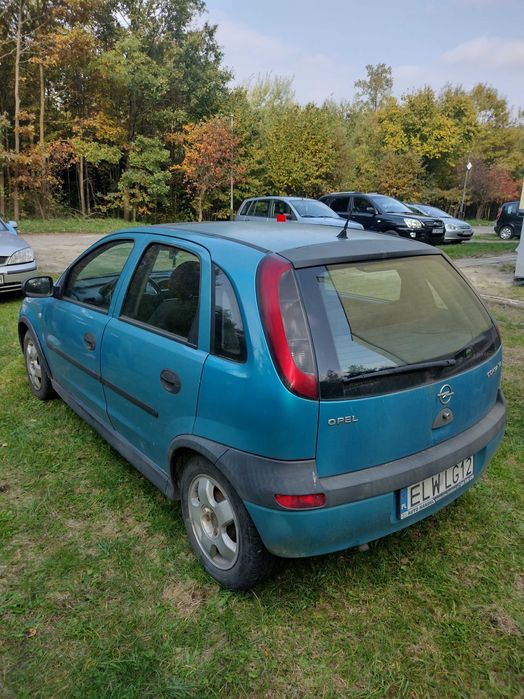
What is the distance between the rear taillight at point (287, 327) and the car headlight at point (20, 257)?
6.67 metres

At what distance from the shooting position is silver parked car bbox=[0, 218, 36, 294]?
7438mm

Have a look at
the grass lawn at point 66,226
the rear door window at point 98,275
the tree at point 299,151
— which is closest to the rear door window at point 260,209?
the grass lawn at point 66,226

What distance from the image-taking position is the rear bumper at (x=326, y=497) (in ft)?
6.30

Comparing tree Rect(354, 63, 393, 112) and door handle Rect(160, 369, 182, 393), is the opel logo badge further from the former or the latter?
tree Rect(354, 63, 393, 112)

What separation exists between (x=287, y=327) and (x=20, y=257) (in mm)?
6949

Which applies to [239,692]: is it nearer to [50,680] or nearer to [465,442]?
[50,680]

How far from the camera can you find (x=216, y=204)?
33.2m

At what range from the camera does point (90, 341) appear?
3.14 meters

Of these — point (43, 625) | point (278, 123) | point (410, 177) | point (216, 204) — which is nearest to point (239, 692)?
point (43, 625)

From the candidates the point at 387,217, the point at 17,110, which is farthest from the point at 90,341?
→ the point at 17,110

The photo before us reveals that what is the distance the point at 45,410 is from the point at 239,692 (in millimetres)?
2985

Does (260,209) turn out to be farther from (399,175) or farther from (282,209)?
(399,175)

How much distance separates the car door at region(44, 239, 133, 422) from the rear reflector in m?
1.61

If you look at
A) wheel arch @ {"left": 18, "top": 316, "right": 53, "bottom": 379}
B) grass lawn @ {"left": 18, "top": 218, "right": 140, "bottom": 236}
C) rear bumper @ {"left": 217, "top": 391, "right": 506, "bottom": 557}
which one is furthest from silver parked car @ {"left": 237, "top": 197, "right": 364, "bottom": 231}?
rear bumper @ {"left": 217, "top": 391, "right": 506, "bottom": 557}
